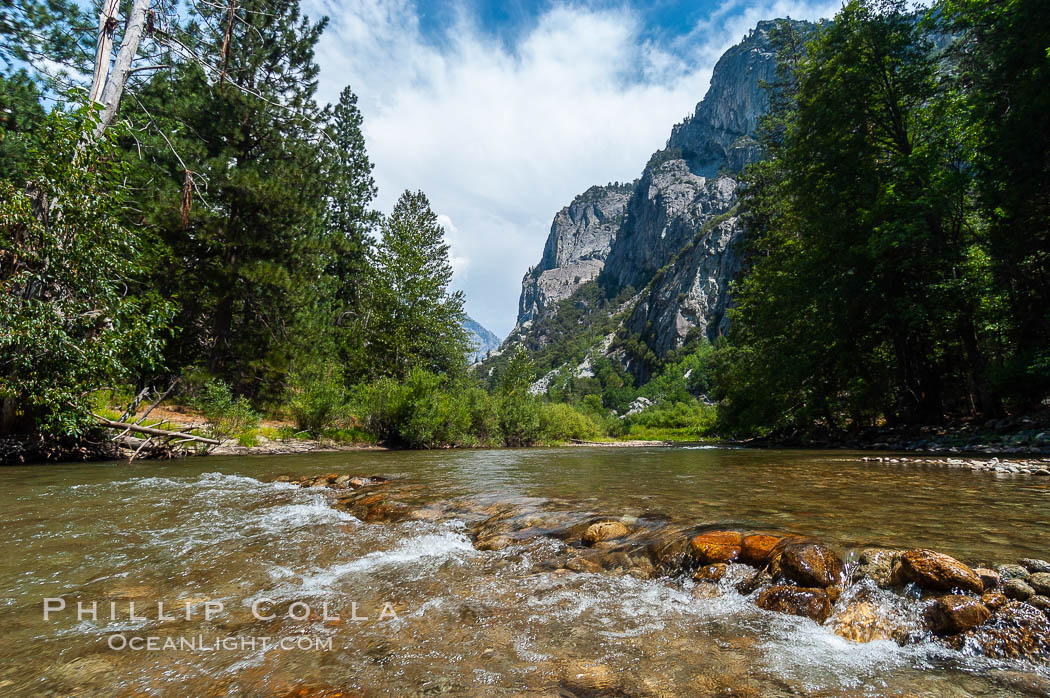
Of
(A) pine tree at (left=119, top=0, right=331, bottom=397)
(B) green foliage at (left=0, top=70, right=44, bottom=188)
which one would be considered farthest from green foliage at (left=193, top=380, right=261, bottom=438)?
(B) green foliage at (left=0, top=70, right=44, bottom=188)

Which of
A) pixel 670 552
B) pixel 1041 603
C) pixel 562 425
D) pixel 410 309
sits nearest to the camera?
pixel 1041 603

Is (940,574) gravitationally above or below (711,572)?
above

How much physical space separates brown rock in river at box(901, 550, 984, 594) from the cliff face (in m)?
96.2

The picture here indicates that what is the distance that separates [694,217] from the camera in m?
136

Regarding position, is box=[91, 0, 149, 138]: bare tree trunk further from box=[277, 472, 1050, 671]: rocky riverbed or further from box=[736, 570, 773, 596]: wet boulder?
box=[736, 570, 773, 596]: wet boulder

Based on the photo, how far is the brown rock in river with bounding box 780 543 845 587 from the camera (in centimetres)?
284

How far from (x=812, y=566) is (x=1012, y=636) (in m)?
0.89

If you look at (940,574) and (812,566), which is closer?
(940,574)

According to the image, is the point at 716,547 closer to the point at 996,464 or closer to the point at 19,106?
the point at 996,464

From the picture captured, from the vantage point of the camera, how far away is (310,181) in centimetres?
1941

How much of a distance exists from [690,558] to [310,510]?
4.88 metres

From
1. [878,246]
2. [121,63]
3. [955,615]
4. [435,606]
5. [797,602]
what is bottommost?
[435,606]

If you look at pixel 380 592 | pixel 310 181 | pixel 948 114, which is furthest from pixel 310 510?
pixel 948 114

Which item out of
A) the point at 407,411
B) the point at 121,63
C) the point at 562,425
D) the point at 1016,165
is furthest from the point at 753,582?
the point at 562,425
